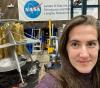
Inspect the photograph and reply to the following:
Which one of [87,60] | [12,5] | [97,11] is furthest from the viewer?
[12,5]

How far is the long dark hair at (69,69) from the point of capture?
36.5 inches

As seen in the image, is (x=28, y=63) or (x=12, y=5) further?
(x=12, y=5)

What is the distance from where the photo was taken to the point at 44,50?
655 centimetres

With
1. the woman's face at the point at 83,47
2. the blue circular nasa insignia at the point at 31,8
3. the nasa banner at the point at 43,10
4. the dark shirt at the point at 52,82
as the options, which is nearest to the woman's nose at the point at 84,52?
the woman's face at the point at 83,47

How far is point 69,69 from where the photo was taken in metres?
0.96

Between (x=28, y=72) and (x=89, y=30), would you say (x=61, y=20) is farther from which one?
(x=89, y=30)

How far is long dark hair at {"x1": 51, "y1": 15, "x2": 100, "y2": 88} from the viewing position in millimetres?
928

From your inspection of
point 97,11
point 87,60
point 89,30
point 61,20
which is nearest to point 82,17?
point 89,30

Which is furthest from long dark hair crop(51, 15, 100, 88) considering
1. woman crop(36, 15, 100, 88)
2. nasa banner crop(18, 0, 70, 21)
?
nasa banner crop(18, 0, 70, 21)

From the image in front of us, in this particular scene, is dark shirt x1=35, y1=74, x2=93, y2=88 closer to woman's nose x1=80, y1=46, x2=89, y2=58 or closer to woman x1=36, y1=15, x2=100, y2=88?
woman x1=36, y1=15, x2=100, y2=88

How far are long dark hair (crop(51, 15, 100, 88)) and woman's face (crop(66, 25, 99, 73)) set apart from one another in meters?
0.02

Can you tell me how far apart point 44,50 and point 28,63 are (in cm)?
237

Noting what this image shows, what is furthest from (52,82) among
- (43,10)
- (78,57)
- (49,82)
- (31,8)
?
(31,8)

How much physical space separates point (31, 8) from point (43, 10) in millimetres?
335
